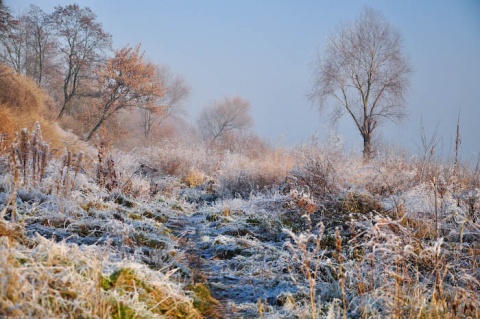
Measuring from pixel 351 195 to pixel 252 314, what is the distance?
10.2ft

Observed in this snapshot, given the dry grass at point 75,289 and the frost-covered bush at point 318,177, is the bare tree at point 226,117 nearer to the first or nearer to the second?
the frost-covered bush at point 318,177

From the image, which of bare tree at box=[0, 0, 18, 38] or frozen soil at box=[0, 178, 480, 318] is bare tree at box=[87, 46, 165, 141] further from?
frozen soil at box=[0, 178, 480, 318]

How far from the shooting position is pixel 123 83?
2234 centimetres

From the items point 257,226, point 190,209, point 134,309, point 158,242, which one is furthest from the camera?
point 190,209

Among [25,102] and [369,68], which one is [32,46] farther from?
[369,68]

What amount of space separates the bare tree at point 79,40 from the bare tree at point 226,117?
65.1ft

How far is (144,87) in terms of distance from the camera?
22812 millimetres

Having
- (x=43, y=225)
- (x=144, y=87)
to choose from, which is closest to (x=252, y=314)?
(x=43, y=225)

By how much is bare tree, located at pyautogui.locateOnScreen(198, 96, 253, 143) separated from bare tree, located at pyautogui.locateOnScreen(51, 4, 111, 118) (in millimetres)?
19849

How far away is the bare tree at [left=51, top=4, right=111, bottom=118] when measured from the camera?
77.9ft

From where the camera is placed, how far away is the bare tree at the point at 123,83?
2209 centimetres

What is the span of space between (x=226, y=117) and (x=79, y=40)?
21.7m

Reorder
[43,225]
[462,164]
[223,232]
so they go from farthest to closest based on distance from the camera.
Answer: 1. [462,164]
2. [223,232]
3. [43,225]

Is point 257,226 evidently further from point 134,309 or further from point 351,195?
point 134,309
